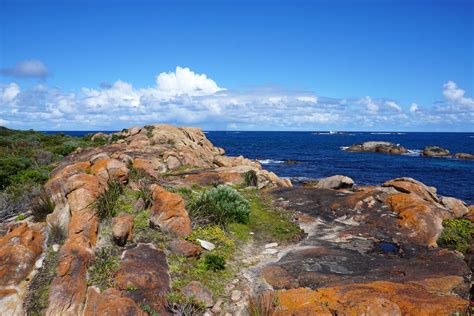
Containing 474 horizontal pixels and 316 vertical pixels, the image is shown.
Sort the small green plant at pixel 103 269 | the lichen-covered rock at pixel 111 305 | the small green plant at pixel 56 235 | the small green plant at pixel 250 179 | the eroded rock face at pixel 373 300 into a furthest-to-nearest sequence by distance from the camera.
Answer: the small green plant at pixel 250 179, the small green plant at pixel 56 235, the small green plant at pixel 103 269, the lichen-covered rock at pixel 111 305, the eroded rock face at pixel 373 300

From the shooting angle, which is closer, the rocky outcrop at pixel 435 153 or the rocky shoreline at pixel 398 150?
the rocky shoreline at pixel 398 150

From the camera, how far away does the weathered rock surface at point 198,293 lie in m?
10.6

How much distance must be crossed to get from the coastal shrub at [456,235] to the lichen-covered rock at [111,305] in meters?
12.9

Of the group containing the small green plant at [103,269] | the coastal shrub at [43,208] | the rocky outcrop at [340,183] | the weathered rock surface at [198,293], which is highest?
the coastal shrub at [43,208]

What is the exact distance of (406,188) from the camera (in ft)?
78.6

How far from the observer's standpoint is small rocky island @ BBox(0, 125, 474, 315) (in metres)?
9.88

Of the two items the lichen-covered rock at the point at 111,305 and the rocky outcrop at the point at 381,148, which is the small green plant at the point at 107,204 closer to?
the lichen-covered rock at the point at 111,305

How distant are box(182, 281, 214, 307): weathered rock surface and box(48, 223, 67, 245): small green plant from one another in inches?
191

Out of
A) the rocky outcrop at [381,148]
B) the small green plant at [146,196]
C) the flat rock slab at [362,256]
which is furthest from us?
the rocky outcrop at [381,148]

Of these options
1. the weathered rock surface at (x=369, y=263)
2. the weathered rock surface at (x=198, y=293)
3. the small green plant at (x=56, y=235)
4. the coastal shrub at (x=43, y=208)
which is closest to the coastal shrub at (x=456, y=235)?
the weathered rock surface at (x=369, y=263)

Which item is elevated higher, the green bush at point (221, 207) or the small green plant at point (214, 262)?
the green bush at point (221, 207)

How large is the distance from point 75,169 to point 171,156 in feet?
50.5

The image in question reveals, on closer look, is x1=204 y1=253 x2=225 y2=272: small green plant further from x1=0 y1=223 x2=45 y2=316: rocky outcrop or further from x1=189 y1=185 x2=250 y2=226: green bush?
x1=0 y1=223 x2=45 y2=316: rocky outcrop

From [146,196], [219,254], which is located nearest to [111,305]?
[219,254]
